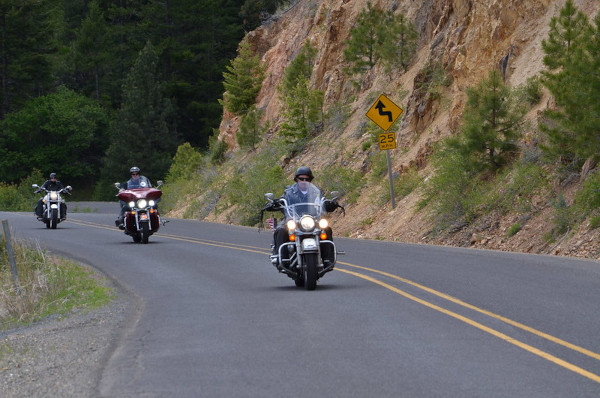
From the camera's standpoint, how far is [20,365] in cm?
997

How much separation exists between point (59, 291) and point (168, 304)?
3662 millimetres

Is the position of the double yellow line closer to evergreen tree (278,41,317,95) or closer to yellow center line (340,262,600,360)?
yellow center line (340,262,600,360)

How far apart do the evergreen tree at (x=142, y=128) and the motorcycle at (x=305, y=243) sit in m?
61.3

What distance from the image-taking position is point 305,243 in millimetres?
14609

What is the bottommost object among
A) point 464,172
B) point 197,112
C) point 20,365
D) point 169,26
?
point 20,365

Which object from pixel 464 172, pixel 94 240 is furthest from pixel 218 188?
pixel 464 172

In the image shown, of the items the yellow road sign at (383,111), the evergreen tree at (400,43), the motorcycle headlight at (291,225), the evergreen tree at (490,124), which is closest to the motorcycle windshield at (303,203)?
the motorcycle headlight at (291,225)

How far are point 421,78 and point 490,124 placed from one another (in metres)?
10.6

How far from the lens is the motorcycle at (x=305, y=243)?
1473cm

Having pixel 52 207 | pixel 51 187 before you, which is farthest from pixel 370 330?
pixel 52 207

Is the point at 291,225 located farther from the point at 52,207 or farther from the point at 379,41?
the point at 379,41

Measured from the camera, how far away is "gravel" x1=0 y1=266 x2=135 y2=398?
340 inches

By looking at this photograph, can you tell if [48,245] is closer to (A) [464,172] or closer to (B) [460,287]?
(A) [464,172]

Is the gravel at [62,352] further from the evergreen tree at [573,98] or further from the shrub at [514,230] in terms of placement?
the shrub at [514,230]
